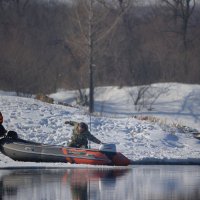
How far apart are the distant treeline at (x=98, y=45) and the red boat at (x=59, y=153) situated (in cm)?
1967

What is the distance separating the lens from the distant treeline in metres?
53.6

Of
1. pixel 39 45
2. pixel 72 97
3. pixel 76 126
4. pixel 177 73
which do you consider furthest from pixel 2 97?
pixel 39 45

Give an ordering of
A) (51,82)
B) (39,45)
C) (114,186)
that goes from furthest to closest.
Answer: (39,45), (51,82), (114,186)

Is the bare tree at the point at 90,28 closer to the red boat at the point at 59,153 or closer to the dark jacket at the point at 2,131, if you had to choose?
the dark jacket at the point at 2,131

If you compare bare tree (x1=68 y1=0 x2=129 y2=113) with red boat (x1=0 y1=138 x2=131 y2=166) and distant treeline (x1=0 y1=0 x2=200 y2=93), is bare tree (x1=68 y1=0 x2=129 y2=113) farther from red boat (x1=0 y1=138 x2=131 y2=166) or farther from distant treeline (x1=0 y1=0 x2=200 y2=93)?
red boat (x1=0 y1=138 x2=131 y2=166)

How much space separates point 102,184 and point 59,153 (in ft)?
22.9

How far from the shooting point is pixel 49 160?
30000 mm

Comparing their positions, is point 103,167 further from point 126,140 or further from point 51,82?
point 51,82

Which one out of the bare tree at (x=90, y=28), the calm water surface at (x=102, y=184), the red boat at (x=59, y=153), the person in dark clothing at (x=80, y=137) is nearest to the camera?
the calm water surface at (x=102, y=184)

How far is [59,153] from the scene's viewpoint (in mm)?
29781

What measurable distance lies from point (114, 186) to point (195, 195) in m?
2.65

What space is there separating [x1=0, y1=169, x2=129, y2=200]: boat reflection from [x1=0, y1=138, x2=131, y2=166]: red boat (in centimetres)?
125

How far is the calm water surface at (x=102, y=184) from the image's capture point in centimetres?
2044

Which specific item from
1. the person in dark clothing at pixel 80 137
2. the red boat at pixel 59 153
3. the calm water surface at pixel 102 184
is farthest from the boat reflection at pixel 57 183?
the person in dark clothing at pixel 80 137
